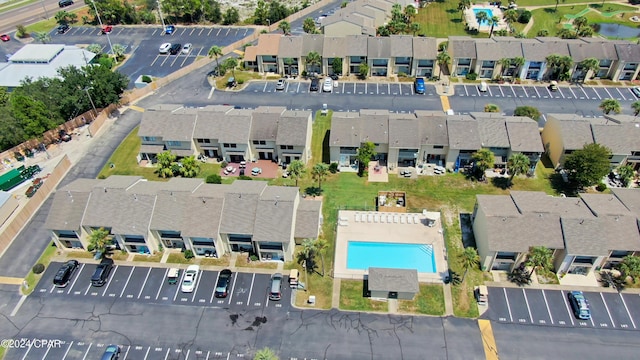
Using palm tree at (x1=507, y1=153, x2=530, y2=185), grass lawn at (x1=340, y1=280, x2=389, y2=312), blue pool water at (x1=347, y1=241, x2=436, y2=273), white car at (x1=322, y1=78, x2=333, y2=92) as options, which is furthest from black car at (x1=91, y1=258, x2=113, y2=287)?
palm tree at (x1=507, y1=153, x2=530, y2=185)

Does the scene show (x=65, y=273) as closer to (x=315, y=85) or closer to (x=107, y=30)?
(x=315, y=85)

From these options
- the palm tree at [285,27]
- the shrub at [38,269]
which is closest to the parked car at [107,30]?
the palm tree at [285,27]

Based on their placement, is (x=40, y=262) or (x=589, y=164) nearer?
(x=40, y=262)

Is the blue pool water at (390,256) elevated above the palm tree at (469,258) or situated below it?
below

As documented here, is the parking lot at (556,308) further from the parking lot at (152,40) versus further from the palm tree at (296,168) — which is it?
the parking lot at (152,40)

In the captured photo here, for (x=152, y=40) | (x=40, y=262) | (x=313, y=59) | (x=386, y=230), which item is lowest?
(x=40, y=262)

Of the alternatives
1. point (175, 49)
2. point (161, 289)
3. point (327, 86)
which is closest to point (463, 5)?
point (327, 86)

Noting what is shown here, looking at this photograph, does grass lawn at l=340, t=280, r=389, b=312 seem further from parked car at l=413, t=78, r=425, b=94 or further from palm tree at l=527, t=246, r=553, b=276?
parked car at l=413, t=78, r=425, b=94

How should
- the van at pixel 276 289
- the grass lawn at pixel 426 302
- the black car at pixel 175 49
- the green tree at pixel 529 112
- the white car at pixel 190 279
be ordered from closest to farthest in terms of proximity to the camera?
the grass lawn at pixel 426 302
the van at pixel 276 289
the white car at pixel 190 279
the green tree at pixel 529 112
the black car at pixel 175 49
